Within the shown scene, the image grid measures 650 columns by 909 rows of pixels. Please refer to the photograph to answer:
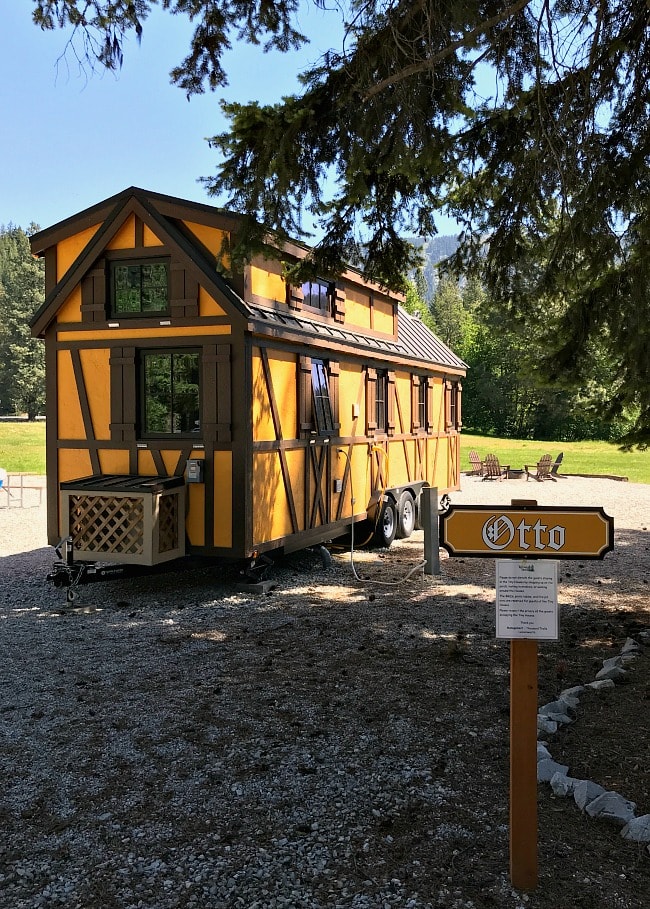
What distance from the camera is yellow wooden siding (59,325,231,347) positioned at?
31.6 feet

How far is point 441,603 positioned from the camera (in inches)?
375

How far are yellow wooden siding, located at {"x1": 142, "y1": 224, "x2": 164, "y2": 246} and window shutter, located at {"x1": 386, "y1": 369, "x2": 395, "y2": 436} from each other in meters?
5.98

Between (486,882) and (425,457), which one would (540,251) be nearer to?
(486,882)

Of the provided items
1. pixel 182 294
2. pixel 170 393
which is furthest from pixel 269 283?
pixel 170 393

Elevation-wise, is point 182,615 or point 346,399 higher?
point 346,399

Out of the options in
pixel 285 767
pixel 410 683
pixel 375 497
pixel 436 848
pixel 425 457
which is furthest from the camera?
pixel 425 457

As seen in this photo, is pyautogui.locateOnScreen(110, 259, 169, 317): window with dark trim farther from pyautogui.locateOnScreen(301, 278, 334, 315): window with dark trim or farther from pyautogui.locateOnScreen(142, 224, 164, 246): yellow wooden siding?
pyautogui.locateOnScreen(301, 278, 334, 315): window with dark trim

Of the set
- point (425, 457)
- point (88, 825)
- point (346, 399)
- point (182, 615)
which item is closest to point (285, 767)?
point (88, 825)

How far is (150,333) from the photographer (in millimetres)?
9961

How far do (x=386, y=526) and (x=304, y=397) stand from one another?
4055 millimetres

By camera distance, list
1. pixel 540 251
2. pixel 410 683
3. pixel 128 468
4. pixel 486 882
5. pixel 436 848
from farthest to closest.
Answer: pixel 128 468, pixel 540 251, pixel 410 683, pixel 436 848, pixel 486 882

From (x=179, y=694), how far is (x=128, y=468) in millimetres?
4702

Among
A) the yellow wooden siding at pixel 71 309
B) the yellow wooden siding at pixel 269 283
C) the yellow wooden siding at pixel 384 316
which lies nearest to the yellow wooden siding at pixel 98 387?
the yellow wooden siding at pixel 71 309

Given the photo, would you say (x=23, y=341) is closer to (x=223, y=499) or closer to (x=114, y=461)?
(x=114, y=461)
